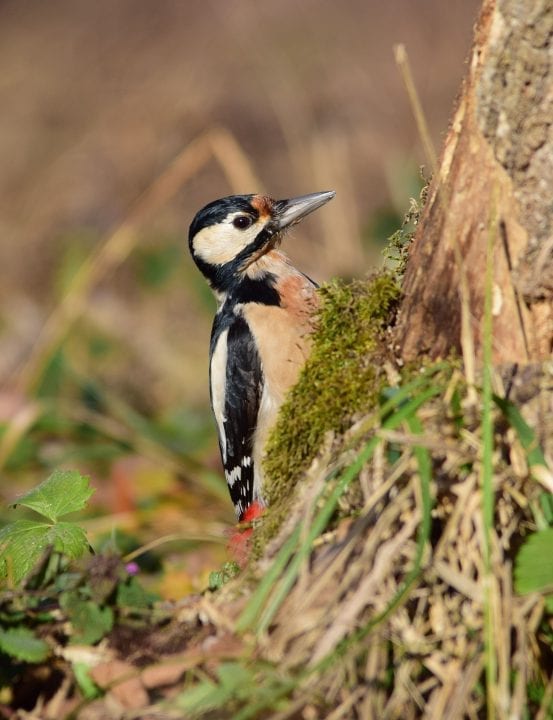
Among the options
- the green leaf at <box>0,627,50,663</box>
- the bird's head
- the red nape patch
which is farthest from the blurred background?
the green leaf at <box>0,627,50,663</box>

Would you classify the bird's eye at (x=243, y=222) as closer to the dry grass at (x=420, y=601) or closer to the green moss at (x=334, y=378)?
the green moss at (x=334, y=378)

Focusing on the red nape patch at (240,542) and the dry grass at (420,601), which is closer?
the dry grass at (420,601)

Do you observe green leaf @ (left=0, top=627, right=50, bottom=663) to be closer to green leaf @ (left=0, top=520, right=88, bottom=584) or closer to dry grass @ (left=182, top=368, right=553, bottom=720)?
green leaf @ (left=0, top=520, right=88, bottom=584)

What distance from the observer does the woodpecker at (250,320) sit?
12.7ft

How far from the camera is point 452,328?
2574 millimetres

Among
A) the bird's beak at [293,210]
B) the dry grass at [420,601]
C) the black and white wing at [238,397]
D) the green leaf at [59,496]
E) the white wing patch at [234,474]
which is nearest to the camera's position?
the dry grass at [420,601]

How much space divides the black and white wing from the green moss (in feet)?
3.00

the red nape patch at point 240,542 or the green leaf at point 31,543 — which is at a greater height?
the green leaf at point 31,543

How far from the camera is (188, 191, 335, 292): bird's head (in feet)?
14.5

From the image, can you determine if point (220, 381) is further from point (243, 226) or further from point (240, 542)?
point (240, 542)

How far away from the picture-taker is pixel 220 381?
13.8 feet

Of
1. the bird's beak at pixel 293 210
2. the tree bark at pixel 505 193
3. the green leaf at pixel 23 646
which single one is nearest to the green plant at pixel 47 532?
the green leaf at pixel 23 646

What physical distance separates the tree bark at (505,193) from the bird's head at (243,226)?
182 centimetres

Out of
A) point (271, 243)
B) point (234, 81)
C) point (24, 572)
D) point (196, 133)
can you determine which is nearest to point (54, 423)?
point (271, 243)
